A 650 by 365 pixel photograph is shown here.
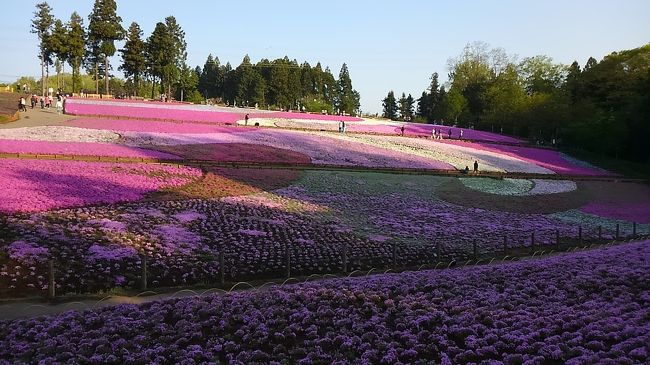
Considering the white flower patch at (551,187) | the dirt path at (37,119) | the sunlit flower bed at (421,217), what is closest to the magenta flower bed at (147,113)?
the dirt path at (37,119)

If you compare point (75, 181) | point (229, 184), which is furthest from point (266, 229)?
point (75, 181)

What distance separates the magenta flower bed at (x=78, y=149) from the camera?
3025cm

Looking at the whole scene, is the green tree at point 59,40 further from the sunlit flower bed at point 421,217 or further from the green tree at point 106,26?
the sunlit flower bed at point 421,217

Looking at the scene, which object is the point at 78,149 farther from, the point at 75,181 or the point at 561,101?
the point at 561,101

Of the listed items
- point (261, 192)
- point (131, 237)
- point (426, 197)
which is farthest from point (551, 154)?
point (131, 237)

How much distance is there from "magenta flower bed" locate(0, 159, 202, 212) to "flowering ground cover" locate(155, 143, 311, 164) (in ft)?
16.5

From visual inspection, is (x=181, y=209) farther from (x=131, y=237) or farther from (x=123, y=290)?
(x=123, y=290)

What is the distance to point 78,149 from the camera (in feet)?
105

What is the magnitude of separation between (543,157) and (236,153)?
3827 centimetres

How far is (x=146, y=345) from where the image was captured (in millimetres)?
9797

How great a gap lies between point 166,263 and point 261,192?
11.4 meters

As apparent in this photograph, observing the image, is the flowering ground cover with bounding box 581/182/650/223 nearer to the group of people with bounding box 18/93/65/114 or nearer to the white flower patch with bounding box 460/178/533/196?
the white flower patch with bounding box 460/178/533/196

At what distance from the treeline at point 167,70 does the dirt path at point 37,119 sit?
40.0 m

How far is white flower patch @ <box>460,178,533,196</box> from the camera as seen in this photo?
3666 centimetres
